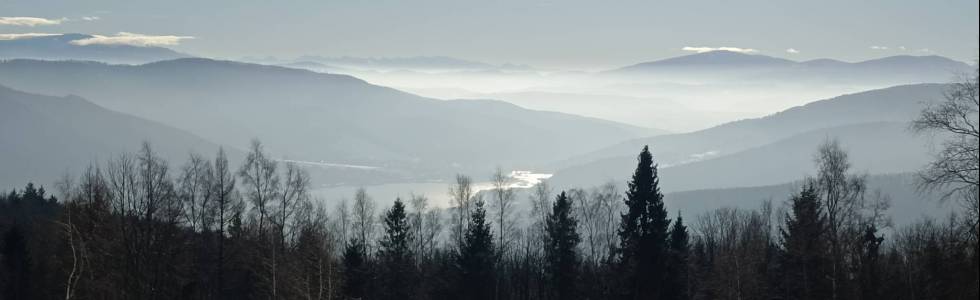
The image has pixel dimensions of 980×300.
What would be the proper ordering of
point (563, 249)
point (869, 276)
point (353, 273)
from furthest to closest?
point (563, 249) → point (353, 273) → point (869, 276)

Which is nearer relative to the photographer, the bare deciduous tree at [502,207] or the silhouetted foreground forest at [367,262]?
the silhouetted foreground forest at [367,262]

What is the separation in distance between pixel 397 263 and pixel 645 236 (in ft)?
63.7

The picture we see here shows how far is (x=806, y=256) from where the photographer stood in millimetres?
44688

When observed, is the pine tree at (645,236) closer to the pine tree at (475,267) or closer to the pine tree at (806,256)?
the pine tree at (806,256)

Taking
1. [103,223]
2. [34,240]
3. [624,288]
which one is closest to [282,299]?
[103,223]

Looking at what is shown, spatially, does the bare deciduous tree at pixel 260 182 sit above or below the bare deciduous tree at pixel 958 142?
above

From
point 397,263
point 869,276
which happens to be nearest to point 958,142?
point 869,276

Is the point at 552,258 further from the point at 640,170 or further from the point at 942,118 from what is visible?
the point at 942,118

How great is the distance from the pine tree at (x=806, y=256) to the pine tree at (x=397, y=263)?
2497 centimetres

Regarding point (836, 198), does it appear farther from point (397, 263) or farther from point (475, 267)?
point (397, 263)

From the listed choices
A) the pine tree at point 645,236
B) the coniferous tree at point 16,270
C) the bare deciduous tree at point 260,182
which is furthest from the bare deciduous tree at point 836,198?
the coniferous tree at point 16,270

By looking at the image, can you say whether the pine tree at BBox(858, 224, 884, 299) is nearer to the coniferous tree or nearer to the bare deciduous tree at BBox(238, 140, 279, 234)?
the bare deciduous tree at BBox(238, 140, 279, 234)

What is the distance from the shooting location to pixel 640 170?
5259cm

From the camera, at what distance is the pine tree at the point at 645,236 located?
171 ft
